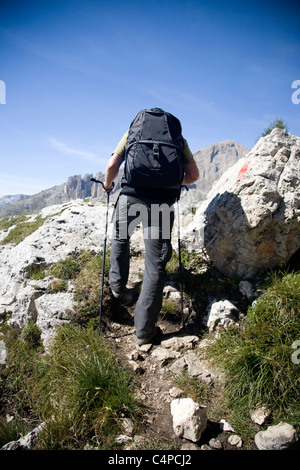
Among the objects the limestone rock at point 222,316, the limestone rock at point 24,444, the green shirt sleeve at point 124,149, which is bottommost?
the limestone rock at point 24,444

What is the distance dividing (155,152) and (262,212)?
255cm

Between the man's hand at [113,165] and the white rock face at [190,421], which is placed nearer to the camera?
the white rock face at [190,421]

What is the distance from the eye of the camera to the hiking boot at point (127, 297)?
19.7 feet

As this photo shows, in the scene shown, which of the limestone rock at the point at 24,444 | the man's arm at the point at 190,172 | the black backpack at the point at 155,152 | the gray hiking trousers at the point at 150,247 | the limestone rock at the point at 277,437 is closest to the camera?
the limestone rock at the point at 277,437

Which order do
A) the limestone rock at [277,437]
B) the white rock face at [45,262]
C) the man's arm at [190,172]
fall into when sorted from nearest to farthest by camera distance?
the limestone rock at [277,437], the man's arm at [190,172], the white rock face at [45,262]

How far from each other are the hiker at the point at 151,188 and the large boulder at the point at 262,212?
1.25 m

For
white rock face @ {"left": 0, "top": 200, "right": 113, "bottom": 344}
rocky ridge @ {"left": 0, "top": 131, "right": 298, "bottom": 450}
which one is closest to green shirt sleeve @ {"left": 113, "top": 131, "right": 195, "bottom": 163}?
rocky ridge @ {"left": 0, "top": 131, "right": 298, "bottom": 450}

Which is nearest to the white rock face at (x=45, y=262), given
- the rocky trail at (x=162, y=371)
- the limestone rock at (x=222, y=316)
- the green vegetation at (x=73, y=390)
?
the green vegetation at (x=73, y=390)

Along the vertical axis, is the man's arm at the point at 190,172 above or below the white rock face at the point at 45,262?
above

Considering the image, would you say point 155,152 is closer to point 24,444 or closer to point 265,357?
point 265,357

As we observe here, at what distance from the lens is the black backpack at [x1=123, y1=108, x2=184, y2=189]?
453cm

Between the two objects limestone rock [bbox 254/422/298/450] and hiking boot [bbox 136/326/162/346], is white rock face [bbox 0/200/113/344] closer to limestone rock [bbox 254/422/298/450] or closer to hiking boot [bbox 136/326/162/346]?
hiking boot [bbox 136/326/162/346]

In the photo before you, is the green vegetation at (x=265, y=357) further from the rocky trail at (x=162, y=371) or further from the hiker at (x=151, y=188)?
the hiker at (x=151, y=188)
